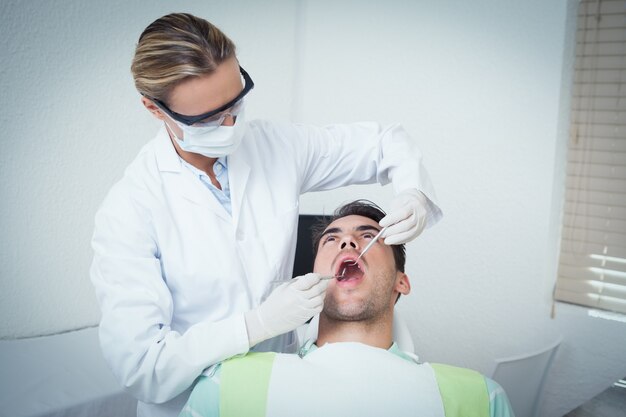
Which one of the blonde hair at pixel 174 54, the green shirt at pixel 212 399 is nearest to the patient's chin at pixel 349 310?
the green shirt at pixel 212 399

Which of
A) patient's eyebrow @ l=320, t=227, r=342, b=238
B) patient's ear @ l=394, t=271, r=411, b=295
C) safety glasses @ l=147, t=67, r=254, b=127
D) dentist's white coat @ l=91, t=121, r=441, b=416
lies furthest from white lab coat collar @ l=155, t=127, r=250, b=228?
patient's ear @ l=394, t=271, r=411, b=295

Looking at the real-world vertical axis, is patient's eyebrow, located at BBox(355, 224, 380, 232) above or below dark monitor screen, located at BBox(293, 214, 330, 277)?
above

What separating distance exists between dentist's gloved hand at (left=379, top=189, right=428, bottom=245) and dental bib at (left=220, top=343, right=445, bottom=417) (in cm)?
30

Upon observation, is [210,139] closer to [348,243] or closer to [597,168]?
[348,243]

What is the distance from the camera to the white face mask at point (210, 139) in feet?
3.63

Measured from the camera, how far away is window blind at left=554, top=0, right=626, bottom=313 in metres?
1.83

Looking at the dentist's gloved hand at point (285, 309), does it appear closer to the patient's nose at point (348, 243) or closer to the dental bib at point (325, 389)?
the dental bib at point (325, 389)

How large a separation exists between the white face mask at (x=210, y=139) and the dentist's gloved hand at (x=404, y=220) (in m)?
0.41

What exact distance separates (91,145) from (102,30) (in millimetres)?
400

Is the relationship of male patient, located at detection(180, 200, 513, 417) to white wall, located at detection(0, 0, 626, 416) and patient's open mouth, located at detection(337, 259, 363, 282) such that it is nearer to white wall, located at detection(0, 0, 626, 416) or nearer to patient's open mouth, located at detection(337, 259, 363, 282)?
patient's open mouth, located at detection(337, 259, 363, 282)

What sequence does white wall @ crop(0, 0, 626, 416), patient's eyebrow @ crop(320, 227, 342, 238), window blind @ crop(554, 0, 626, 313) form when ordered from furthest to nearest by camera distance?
window blind @ crop(554, 0, 626, 313)
white wall @ crop(0, 0, 626, 416)
patient's eyebrow @ crop(320, 227, 342, 238)

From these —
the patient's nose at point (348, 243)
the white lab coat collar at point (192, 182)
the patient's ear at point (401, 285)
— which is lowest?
the patient's ear at point (401, 285)

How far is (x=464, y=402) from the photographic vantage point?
1104mm

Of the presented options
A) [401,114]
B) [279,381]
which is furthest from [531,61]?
[279,381]
